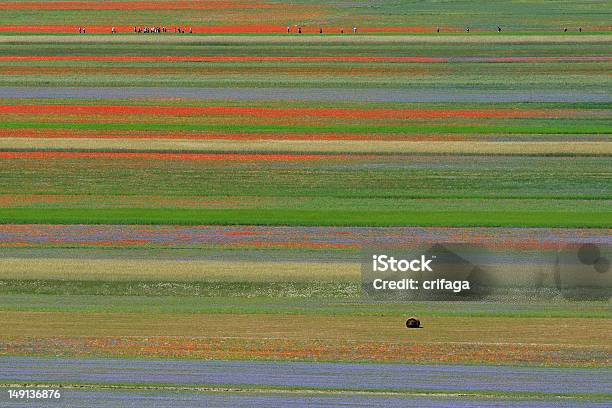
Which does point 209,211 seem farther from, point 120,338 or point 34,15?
point 34,15

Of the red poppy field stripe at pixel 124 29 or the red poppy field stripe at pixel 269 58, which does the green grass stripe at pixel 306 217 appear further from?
the red poppy field stripe at pixel 124 29

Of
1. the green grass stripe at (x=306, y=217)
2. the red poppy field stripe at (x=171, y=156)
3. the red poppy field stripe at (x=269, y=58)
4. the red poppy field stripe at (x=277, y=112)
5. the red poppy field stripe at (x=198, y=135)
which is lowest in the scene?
the green grass stripe at (x=306, y=217)

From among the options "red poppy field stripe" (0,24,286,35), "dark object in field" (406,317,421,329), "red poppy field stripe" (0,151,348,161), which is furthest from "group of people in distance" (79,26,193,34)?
"dark object in field" (406,317,421,329)

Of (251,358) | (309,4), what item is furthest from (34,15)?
(251,358)

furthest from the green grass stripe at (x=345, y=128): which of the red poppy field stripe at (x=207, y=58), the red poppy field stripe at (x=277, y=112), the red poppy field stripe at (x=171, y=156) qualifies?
the red poppy field stripe at (x=207, y=58)

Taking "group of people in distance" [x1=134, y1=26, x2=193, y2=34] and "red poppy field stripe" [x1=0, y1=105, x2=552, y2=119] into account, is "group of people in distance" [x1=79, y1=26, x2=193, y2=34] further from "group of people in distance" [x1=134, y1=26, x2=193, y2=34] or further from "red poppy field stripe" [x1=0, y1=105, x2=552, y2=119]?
"red poppy field stripe" [x1=0, y1=105, x2=552, y2=119]

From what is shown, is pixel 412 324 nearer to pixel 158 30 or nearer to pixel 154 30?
pixel 158 30
